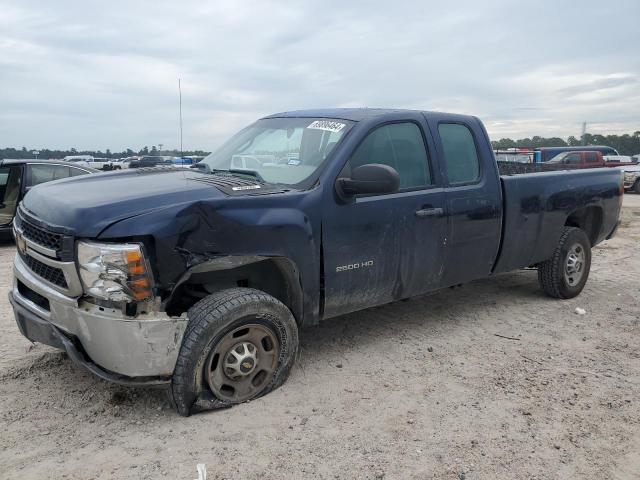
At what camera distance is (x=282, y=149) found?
4.20 meters

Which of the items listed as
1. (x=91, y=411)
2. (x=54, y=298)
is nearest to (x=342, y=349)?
(x=91, y=411)

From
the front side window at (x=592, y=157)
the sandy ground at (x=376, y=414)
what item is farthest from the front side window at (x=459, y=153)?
the front side window at (x=592, y=157)

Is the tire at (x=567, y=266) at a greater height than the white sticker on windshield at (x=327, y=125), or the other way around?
the white sticker on windshield at (x=327, y=125)

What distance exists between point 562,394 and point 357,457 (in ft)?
5.27

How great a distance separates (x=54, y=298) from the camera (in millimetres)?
3139

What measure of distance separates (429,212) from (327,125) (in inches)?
40.9

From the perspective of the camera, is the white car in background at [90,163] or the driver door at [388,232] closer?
the driver door at [388,232]

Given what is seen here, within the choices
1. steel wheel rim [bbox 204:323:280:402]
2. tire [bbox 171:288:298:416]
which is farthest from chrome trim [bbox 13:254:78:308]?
steel wheel rim [bbox 204:323:280:402]

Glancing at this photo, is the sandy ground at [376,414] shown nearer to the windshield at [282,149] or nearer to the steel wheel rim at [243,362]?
the steel wheel rim at [243,362]

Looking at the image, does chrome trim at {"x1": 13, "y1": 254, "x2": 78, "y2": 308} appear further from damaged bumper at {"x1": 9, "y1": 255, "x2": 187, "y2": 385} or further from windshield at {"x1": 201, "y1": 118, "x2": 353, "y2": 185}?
windshield at {"x1": 201, "y1": 118, "x2": 353, "y2": 185}

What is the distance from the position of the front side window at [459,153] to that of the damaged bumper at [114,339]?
2.63 meters

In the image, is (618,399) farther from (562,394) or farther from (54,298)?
(54,298)

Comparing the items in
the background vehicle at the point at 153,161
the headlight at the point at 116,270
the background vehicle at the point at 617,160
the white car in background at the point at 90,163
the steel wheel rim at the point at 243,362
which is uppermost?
the background vehicle at the point at 617,160

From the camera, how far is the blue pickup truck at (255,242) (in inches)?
117
